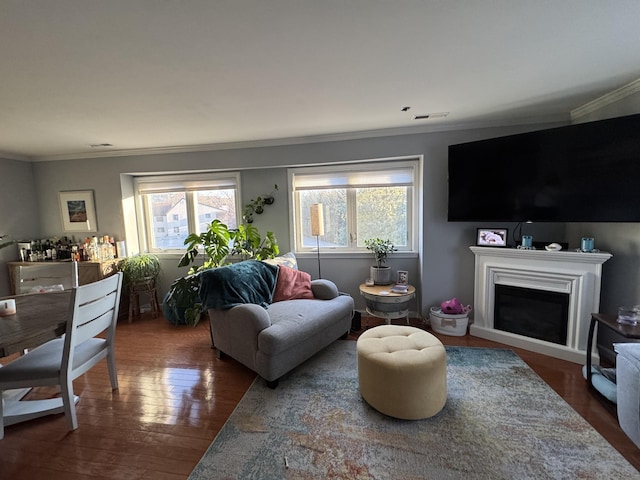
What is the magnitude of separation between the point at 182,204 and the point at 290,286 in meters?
2.20

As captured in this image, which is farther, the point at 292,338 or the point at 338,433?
the point at 292,338

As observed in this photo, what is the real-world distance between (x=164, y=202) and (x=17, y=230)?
185cm

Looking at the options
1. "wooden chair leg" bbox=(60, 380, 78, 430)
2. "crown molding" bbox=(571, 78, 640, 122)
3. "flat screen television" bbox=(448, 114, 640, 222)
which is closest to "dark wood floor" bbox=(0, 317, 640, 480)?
"wooden chair leg" bbox=(60, 380, 78, 430)

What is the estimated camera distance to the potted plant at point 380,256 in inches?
126

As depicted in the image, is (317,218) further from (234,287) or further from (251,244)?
(234,287)

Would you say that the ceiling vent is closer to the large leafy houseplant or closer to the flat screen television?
the flat screen television

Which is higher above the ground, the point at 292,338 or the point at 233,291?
the point at 233,291

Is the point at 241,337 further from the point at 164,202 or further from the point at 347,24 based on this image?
the point at 164,202

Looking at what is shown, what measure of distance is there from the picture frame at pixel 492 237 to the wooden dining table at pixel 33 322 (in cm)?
342

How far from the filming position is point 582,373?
2215 millimetres

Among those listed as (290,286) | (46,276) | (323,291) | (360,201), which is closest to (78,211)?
(46,276)

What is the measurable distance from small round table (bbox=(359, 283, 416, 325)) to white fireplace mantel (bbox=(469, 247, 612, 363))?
73cm

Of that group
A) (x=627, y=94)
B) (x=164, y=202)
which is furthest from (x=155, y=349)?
(x=627, y=94)

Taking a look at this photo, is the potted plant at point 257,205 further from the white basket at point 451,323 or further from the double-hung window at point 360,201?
the white basket at point 451,323
